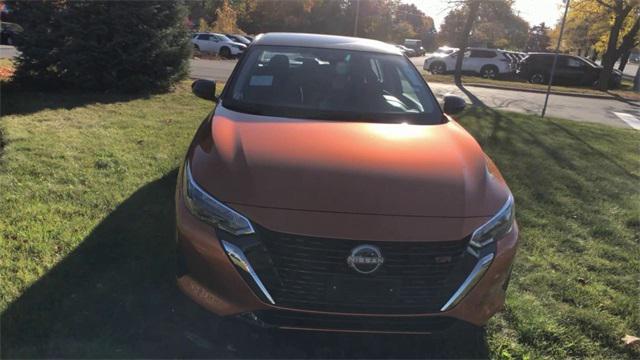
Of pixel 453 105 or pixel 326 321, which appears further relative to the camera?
pixel 453 105

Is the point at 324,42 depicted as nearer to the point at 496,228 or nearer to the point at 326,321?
the point at 496,228

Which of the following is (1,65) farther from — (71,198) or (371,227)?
(371,227)

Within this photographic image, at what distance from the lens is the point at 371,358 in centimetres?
262

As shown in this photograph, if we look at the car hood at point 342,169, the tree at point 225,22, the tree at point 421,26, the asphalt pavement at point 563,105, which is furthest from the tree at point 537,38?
the car hood at point 342,169

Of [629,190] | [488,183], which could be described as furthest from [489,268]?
[629,190]

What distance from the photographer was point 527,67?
25672 mm

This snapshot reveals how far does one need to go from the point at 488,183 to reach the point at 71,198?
3.43 meters

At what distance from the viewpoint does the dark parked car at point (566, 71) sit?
2512 centimetres

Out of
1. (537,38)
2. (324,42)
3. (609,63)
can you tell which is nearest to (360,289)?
(324,42)

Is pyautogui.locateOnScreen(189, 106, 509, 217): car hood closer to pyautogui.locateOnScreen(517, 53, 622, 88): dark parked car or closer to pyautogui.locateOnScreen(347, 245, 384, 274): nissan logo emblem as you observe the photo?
pyautogui.locateOnScreen(347, 245, 384, 274): nissan logo emblem

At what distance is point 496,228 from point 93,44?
828 cm

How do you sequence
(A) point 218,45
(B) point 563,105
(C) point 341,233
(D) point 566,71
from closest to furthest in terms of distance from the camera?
(C) point 341,233 < (B) point 563,105 < (D) point 566,71 < (A) point 218,45

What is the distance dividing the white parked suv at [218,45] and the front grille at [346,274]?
2901 cm

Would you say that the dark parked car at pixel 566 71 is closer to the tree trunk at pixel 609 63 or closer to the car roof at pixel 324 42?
the tree trunk at pixel 609 63
